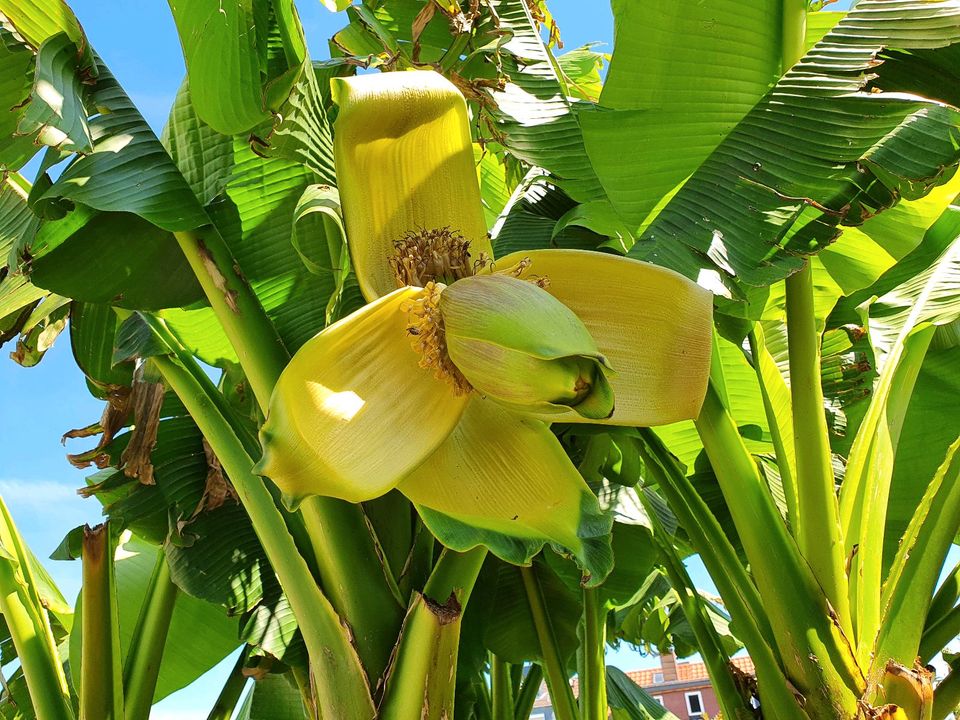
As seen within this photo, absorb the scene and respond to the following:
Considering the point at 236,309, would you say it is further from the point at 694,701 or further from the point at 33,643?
the point at 694,701

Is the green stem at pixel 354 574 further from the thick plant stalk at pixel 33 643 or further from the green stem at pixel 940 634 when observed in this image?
the green stem at pixel 940 634

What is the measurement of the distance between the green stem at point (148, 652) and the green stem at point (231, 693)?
24 centimetres

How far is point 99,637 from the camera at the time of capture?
1398 millimetres

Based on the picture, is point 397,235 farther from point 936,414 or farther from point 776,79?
point 936,414

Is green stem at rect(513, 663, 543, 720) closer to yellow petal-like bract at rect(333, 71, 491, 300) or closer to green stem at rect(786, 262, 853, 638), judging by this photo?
green stem at rect(786, 262, 853, 638)

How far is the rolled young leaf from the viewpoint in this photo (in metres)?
0.68

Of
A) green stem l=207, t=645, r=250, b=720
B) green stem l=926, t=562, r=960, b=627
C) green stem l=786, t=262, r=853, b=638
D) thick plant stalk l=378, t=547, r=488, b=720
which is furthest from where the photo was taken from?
green stem l=207, t=645, r=250, b=720

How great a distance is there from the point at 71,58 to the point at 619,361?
92 cm

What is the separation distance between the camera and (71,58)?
45.0 inches

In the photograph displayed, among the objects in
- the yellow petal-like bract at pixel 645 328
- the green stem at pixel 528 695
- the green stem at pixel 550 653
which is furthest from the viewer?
the green stem at pixel 528 695

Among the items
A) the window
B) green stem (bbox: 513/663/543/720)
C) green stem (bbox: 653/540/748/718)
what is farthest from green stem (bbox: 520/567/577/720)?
the window

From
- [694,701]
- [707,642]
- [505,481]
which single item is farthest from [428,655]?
[694,701]

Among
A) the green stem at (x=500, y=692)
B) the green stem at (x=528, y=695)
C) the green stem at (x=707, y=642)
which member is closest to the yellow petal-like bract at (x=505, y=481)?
the green stem at (x=707, y=642)

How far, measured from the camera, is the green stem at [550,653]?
61.9 inches
